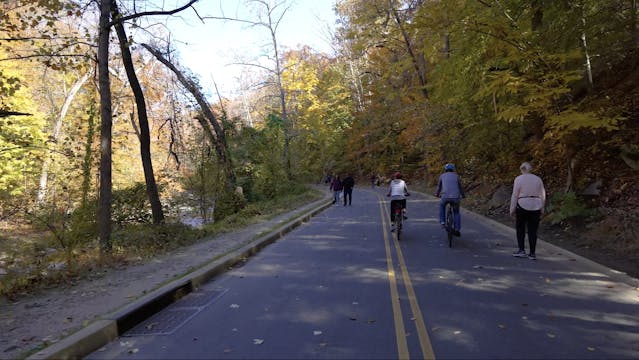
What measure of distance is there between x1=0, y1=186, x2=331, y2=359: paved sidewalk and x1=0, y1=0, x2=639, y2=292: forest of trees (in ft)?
5.98

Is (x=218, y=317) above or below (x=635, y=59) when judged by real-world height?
below

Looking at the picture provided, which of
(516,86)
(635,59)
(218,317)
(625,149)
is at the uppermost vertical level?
(635,59)

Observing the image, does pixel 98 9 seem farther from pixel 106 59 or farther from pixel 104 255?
pixel 104 255

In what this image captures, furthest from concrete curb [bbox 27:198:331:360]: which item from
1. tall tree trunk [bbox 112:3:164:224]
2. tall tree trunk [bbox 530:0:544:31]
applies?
tall tree trunk [bbox 530:0:544:31]

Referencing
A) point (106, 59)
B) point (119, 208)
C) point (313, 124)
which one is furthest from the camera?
point (313, 124)

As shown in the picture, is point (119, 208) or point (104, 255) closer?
point (104, 255)

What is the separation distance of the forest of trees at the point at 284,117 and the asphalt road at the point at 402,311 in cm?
336

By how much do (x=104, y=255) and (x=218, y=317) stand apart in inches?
208

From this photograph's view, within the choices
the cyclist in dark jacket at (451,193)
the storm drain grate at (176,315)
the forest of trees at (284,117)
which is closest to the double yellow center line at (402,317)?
the cyclist in dark jacket at (451,193)

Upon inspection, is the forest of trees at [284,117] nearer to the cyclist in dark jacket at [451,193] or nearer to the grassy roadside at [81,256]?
the grassy roadside at [81,256]

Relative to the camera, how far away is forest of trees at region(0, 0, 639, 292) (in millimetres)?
11672

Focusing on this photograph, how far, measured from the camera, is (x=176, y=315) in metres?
6.32

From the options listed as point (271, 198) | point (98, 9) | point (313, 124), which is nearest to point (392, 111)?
point (271, 198)

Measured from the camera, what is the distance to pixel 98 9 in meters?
12.2
